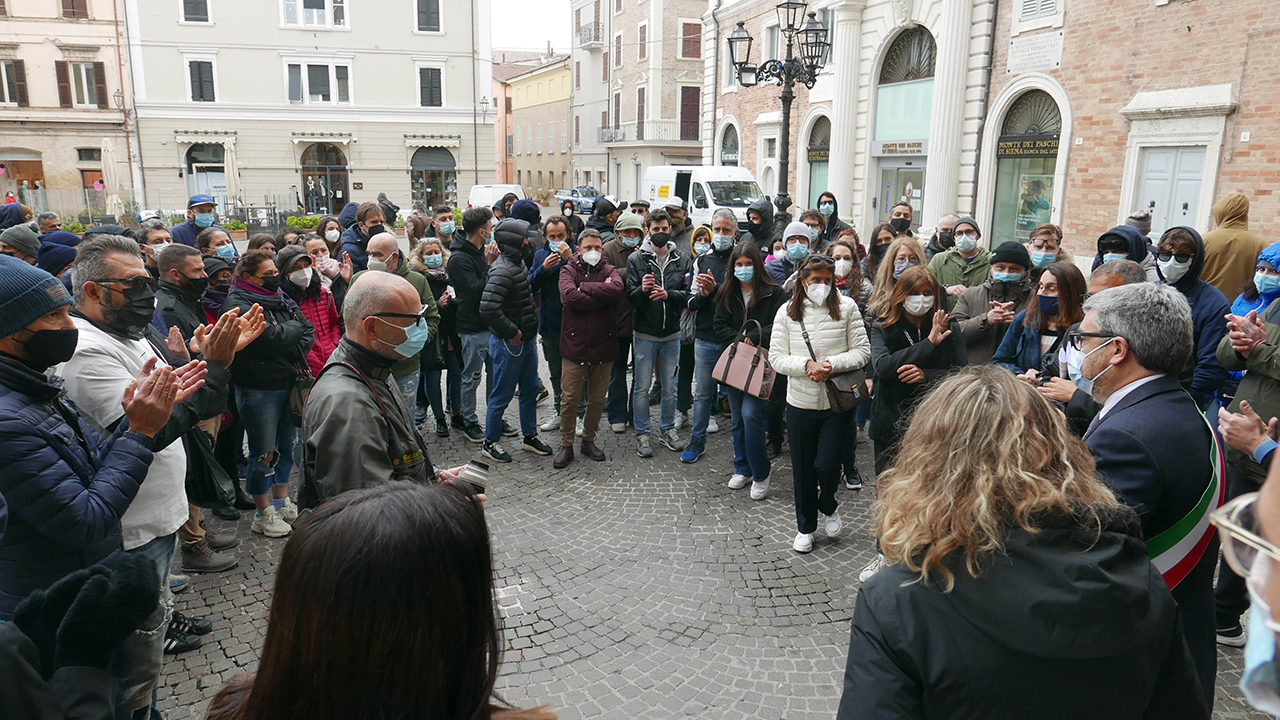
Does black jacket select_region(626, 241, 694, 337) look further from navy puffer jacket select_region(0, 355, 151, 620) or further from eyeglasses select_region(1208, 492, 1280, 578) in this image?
eyeglasses select_region(1208, 492, 1280, 578)

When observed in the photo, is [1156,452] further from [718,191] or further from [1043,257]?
[718,191]

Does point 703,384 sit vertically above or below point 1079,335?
below

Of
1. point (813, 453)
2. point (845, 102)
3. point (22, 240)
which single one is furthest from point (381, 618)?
point (845, 102)

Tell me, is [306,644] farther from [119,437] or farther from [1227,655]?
[1227,655]

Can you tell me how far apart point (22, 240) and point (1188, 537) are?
8374 millimetres

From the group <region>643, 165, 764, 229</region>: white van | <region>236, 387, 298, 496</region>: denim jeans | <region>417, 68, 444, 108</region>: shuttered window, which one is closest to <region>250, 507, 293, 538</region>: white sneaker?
<region>236, 387, 298, 496</region>: denim jeans

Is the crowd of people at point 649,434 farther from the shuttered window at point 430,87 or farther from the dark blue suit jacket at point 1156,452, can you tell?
the shuttered window at point 430,87

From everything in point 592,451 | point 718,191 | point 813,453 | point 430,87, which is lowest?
point 592,451

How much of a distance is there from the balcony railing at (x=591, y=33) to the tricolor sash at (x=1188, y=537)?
49.6m

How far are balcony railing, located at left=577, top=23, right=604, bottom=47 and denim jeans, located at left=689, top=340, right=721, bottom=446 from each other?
149 feet

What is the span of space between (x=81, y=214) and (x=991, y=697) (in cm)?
3126

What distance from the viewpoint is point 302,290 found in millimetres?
5848

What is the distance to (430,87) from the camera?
3816cm

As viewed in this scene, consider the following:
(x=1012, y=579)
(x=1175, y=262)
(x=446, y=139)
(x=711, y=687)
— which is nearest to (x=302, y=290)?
(x=711, y=687)
